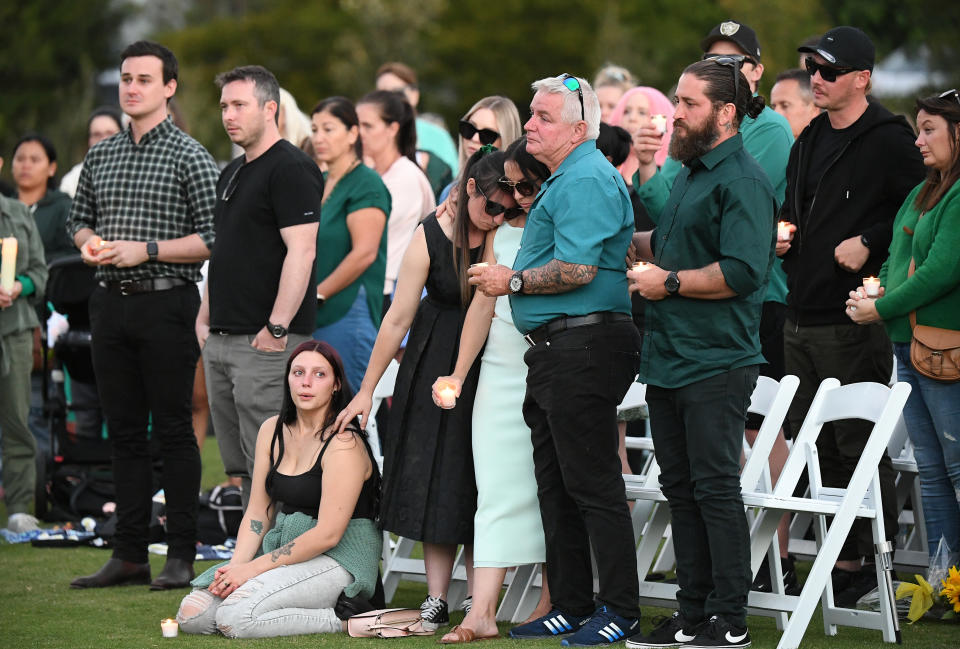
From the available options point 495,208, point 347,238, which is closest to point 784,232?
point 495,208

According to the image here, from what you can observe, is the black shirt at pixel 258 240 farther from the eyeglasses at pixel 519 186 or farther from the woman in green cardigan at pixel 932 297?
the woman in green cardigan at pixel 932 297

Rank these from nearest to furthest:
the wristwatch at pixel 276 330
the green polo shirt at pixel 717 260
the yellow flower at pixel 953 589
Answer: the green polo shirt at pixel 717 260 < the yellow flower at pixel 953 589 < the wristwatch at pixel 276 330

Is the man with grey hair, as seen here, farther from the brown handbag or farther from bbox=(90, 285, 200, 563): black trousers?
bbox=(90, 285, 200, 563): black trousers

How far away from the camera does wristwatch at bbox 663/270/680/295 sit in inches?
201

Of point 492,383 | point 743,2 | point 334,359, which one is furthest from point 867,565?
point 743,2

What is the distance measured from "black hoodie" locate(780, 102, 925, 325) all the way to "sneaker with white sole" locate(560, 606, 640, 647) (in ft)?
5.57

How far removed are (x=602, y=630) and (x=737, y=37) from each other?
3.10 meters

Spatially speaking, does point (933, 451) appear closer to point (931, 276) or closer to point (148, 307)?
point (931, 276)

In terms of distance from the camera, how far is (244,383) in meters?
6.54

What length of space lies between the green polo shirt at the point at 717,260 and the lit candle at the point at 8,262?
412 centimetres

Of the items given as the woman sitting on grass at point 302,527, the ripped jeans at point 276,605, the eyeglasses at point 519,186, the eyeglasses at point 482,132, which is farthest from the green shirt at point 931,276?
the ripped jeans at point 276,605

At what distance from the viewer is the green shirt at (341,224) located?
7.66 meters

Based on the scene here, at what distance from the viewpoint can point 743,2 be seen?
34.9 metres

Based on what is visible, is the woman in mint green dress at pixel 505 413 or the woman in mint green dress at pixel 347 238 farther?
the woman in mint green dress at pixel 347 238
